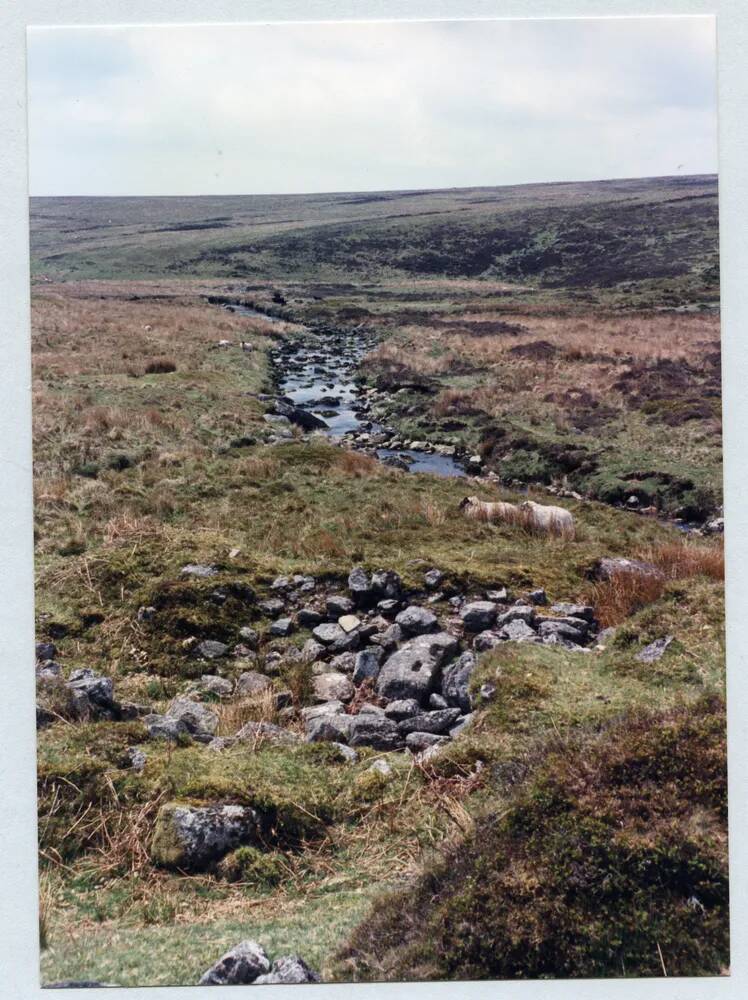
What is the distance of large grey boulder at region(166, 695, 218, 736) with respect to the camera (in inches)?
294

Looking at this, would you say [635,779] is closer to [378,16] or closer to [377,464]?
[378,16]

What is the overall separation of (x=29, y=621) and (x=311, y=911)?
3.35 m

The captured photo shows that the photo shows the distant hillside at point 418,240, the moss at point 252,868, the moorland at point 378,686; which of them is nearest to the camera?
the moorland at point 378,686

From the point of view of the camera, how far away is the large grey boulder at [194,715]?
7.46 m

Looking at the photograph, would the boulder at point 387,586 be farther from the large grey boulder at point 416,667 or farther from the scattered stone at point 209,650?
the scattered stone at point 209,650

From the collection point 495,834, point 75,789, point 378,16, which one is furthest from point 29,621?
point 378,16

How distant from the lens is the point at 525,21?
22.8 feet

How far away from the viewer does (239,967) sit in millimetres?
5555

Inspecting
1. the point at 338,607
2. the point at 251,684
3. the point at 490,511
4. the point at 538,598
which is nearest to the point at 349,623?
the point at 338,607

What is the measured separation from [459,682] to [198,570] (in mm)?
3633

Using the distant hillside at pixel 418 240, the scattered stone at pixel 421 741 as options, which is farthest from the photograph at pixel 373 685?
the distant hillside at pixel 418 240

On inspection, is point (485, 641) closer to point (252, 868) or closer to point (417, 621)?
point (417, 621)

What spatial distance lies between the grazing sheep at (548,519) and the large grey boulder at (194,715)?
259 inches

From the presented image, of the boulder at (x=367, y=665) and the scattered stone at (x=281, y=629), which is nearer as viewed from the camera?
the boulder at (x=367, y=665)
